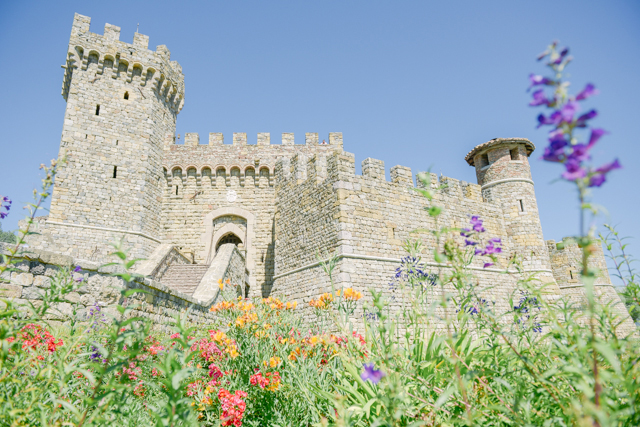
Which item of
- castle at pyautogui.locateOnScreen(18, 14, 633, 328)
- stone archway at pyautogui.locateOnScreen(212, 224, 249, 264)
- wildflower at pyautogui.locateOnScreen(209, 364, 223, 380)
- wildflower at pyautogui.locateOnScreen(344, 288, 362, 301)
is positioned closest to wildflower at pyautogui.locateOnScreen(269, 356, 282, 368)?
wildflower at pyautogui.locateOnScreen(209, 364, 223, 380)

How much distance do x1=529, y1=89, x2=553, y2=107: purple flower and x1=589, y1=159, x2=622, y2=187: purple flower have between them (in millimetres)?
270

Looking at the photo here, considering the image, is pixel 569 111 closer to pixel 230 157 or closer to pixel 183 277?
pixel 183 277

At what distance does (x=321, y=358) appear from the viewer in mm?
3207

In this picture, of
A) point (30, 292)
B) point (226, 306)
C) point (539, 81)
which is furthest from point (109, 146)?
point (539, 81)

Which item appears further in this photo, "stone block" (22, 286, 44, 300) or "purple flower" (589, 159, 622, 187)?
"stone block" (22, 286, 44, 300)

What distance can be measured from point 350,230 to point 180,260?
6.91m

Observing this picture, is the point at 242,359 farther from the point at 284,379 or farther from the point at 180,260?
the point at 180,260

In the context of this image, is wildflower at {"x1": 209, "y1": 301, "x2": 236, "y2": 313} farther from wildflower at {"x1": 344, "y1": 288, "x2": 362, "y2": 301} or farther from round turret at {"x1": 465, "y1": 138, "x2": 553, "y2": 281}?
round turret at {"x1": 465, "y1": 138, "x2": 553, "y2": 281}

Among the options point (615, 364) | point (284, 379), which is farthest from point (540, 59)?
point (284, 379)

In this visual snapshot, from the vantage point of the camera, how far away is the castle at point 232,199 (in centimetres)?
1020

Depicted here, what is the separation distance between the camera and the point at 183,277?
35.1 feet

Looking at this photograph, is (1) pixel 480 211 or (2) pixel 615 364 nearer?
(2) pixel 615 364

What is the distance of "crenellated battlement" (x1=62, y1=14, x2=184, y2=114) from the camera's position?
12.9 metres

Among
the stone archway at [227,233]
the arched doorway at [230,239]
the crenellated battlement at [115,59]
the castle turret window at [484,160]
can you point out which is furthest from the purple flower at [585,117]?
the crenellated battlement at [115,59]
